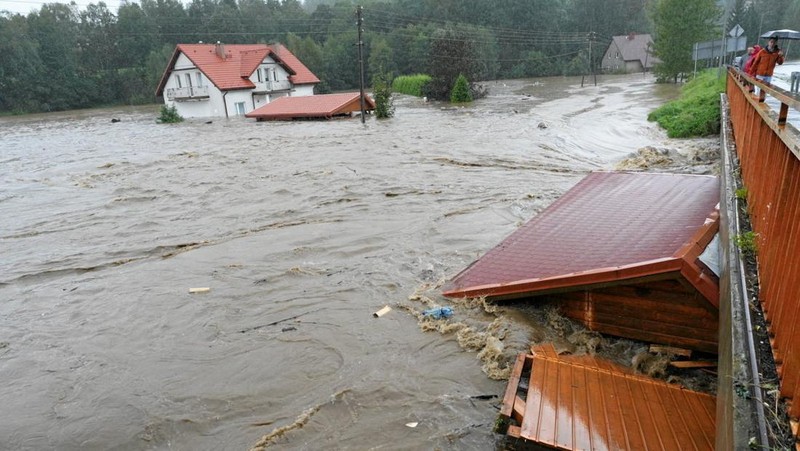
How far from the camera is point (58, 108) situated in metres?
62.6

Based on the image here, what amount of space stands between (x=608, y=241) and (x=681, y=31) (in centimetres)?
4975

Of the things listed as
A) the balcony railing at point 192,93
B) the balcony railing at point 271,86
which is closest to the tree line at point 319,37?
the balcony railing at point 271,86

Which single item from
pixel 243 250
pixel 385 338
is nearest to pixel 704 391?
pixel 385 338

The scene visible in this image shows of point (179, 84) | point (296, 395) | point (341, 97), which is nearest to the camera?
→ point (296, 395)

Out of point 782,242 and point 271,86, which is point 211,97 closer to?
point 271,86

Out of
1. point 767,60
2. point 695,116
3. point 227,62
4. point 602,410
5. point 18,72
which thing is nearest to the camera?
point 602,410

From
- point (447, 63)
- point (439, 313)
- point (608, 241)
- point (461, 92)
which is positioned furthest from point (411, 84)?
point (439, 313)

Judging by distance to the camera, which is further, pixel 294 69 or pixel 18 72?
pixel 18 72

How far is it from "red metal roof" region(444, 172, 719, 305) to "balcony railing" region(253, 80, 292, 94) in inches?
1588

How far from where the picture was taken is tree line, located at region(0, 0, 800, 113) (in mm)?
62844

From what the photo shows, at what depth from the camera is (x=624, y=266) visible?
16.8ft

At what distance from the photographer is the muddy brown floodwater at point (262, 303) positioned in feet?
15.8

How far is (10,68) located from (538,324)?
75.5m

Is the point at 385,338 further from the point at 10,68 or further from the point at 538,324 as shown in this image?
the point at 10,68
